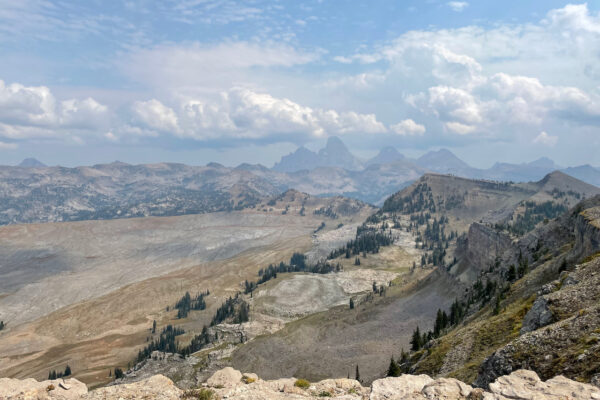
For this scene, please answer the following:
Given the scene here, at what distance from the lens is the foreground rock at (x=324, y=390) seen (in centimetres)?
1966

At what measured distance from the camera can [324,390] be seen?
89.2 feet

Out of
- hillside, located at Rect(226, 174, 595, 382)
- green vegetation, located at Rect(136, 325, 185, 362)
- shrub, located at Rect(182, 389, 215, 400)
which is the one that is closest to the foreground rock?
shrub, located at Rect(182, 389, 215, 400)

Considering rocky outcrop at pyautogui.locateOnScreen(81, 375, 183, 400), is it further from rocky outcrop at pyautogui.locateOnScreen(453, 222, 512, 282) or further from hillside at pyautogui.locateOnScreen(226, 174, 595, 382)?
rocky outcrop at pyautogui.locateOnScreen(453, 222, 512, 282)

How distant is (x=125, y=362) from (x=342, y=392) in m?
175

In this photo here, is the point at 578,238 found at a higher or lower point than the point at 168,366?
higher

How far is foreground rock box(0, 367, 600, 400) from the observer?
19.7 m

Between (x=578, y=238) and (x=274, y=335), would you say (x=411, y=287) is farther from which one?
(x=578, y=238)

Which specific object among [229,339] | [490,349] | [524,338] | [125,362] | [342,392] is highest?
[524,338]

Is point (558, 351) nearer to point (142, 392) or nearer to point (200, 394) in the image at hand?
point (200, 394)

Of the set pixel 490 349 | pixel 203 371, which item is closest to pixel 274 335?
pixel 203 371

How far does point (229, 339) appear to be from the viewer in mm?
156125

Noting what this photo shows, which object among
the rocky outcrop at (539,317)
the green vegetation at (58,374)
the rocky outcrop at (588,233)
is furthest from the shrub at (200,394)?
the green vegetation at (58,374)

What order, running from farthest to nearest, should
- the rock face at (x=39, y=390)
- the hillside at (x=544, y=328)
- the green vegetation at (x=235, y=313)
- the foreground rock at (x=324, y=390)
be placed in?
the green vegetation at (x=235, y=313) < the hillside at (x=544, y=328) < the rock face at (x=39, y=390) < the foreground rock at (x=324, y=390)

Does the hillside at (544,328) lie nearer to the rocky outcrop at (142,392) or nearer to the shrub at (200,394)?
the shrub at (200,394)
